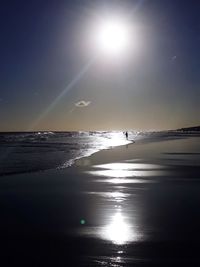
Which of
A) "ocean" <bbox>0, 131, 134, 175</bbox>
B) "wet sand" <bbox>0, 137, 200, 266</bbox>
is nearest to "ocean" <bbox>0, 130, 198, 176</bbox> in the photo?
"ocean" <bbox>0, 131, 134, 175</bbox>

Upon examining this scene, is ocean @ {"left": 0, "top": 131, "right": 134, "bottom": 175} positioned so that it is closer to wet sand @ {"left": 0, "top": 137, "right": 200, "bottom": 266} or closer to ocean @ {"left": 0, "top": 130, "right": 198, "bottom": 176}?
ocean @ {"left": 0, "top": 130, "right": 198, "bottom": 176}

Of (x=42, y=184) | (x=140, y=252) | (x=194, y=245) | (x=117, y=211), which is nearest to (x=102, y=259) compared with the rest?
(x=140, y=252)

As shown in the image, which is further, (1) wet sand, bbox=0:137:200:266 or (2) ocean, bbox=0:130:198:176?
(2) ocean, bbox=0:130:198:176

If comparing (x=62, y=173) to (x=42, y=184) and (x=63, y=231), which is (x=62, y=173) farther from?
(x=63, y=231)

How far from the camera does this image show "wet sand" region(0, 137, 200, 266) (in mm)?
8086

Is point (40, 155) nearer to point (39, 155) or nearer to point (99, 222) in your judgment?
point (39, 155)

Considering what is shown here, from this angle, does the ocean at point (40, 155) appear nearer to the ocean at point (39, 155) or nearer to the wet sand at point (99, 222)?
the ocean at point (39, 155)

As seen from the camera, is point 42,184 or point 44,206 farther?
point 42,184

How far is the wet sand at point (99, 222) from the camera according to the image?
8.09 metres

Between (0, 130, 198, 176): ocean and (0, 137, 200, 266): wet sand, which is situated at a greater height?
(0, 130, 198, 176): ocean

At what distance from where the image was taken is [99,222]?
36.8ft

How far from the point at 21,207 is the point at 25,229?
3061mm

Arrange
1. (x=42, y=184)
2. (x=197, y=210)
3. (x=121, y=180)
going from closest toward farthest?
(x=197, y=210) → (x=42, y=184) → (x=121, y=180)

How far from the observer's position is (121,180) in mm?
21062
